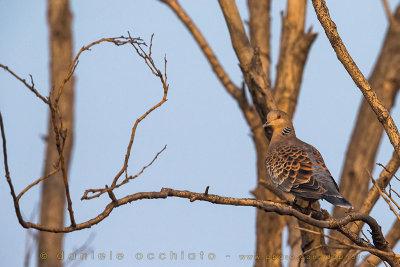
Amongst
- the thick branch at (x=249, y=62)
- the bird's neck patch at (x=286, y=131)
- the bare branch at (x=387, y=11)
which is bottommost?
the bird's neck patch at (x=286, y=131)

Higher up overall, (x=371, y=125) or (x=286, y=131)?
(x=371, y=125)

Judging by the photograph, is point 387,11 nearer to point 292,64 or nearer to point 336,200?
point 292,64

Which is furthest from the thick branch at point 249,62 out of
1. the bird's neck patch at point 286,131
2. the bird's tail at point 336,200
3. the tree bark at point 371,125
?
the tree bark at point 371,125

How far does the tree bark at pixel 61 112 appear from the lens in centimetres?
1077

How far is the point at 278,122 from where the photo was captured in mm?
6660

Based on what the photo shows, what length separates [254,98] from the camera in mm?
6777

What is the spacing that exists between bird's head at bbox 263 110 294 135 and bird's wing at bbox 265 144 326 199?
0.29 metres

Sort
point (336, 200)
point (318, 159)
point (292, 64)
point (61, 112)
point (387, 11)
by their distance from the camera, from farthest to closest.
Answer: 1. point (61, 112)
2. point (387, 11)
3. point (292, 64)
4. point (318, 159)
5. point (336, 200)

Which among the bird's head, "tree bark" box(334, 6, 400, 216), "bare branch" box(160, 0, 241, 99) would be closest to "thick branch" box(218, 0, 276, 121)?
the bird's head

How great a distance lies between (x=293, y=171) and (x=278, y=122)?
0.90m

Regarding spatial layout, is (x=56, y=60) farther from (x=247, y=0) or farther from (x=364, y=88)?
(x=364, y=88)

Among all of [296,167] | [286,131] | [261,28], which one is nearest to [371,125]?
[261,28]

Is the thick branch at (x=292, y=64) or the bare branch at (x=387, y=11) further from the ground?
the bare branch at (x=387, y=11)

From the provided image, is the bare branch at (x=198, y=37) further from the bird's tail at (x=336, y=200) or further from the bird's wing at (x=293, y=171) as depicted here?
the bird's tail at (x=336, y=200)
